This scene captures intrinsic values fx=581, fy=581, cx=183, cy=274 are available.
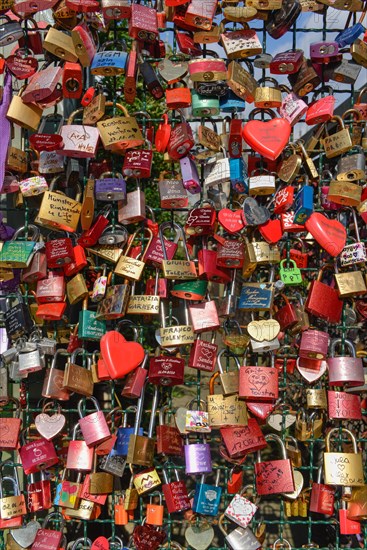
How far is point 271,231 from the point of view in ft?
7.80

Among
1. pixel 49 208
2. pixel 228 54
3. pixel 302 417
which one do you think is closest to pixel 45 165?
pixel 49 208

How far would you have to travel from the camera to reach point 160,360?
229 cm

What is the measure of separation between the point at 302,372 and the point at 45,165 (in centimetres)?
136

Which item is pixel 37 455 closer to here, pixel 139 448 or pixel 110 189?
pixel 139 448

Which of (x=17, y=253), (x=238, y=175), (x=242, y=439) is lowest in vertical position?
(x=242, y=439)

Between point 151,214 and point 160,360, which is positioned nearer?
point 160,360

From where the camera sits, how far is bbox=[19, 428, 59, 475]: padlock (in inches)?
92.4

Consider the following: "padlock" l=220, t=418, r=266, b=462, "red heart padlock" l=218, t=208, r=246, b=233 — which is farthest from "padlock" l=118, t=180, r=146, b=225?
"padlock" l=220, t=418, r=266, b=462

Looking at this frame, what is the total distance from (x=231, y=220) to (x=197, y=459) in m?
0.97

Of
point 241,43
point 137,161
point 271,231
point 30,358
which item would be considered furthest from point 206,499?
point 241,43

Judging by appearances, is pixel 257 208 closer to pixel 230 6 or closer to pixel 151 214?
pixel 151 214

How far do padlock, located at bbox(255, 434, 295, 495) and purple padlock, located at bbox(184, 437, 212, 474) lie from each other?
0.20 metres

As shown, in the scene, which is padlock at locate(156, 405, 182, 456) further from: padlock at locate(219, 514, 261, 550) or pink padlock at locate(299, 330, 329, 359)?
pink padlock at locate(299, 330, 329, 359)

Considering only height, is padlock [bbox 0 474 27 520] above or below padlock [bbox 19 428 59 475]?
below
